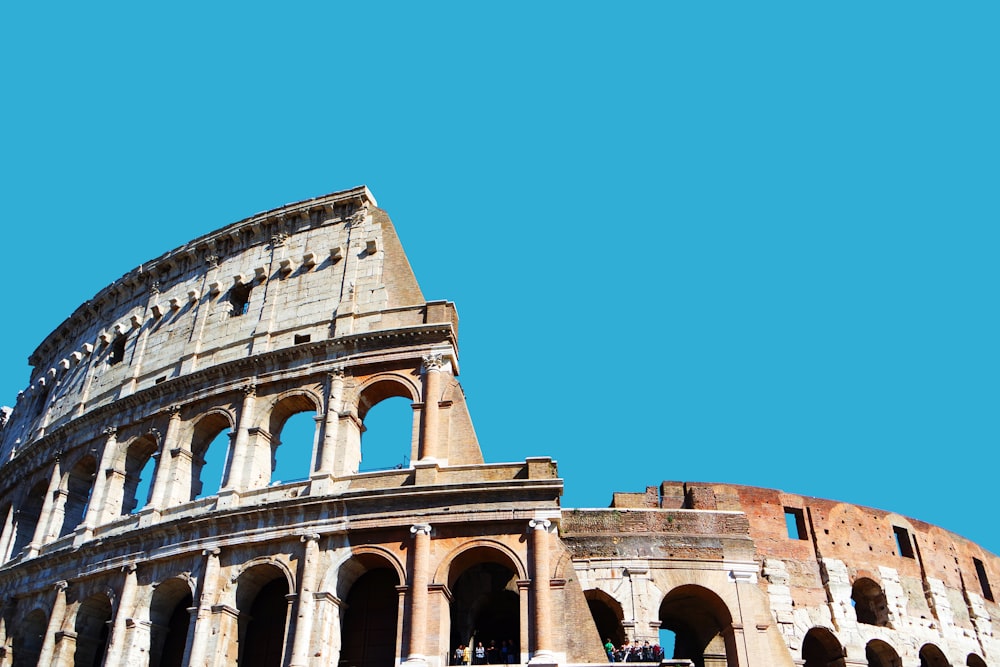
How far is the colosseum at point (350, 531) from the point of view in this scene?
22703 mm

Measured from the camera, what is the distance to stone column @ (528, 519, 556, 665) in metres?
20.5

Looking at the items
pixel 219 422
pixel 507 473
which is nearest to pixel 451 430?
pixel 507 473

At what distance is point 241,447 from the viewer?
26391 mm

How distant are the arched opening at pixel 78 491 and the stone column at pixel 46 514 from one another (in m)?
0.42

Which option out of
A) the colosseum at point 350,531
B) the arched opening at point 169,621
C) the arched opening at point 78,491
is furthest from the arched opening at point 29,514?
the arched opening at point 169,621

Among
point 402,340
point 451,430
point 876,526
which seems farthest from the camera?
point 876,526

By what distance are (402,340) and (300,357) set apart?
11.2 feet

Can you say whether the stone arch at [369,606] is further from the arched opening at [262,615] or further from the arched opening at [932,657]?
the arched opening at [932,657]

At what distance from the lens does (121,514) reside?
28672 millimetres

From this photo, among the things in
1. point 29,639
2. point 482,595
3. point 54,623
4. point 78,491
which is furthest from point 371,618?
point 78,491

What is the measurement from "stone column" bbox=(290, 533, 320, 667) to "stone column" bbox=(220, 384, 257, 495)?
3323 mm

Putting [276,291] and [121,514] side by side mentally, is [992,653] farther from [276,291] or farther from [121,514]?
[121,514]

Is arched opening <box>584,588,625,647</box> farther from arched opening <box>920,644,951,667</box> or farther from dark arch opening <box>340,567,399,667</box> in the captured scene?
arched opening <box>920,644,951,667</box>

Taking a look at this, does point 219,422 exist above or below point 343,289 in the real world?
below
